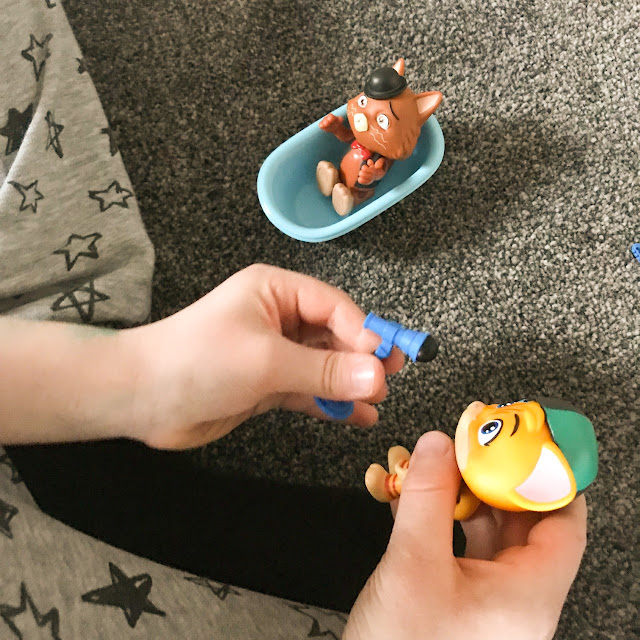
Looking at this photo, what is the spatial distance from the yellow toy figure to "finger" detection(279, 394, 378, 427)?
0.53ft

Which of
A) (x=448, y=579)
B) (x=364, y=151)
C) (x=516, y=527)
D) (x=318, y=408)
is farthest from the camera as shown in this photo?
(x=364, y=151)

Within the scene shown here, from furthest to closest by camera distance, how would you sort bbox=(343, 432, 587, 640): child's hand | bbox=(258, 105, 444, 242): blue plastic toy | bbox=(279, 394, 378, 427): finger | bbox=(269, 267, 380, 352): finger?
bbox=(258, 105, 444, 242): blue plastic toy, bbox=(279, 394, 378, 427): finger, bbox=(269, 267, 380, 352): finger, bbox=(343, 432, 587, 640): child's hand

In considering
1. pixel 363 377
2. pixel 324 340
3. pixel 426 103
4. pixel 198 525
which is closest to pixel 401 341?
pixel 363 377

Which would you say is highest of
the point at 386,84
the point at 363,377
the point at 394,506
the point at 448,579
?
the point at 386,84

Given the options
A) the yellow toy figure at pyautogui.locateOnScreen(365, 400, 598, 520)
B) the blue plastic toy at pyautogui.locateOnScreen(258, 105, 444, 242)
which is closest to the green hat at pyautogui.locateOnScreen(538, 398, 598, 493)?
the yellow toy figure at pyautogui.locateOnScreen(365, 400, 598, 520)

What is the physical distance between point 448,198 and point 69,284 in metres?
0.54

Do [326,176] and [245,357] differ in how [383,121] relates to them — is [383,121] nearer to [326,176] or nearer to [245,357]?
[326,176]

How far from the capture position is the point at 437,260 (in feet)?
2.86

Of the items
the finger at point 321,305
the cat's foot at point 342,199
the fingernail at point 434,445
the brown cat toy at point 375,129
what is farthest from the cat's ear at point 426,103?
the fingernail at point 434,445

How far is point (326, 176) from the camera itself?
87cm

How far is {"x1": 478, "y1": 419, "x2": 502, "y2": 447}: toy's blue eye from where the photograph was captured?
1.75 ft

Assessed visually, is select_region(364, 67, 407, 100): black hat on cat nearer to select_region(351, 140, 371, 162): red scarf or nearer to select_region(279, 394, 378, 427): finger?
select_region(351, 140, 371, 162): red scarf

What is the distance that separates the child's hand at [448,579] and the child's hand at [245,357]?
0.10 m

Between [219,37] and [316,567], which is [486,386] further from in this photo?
[219,37]
